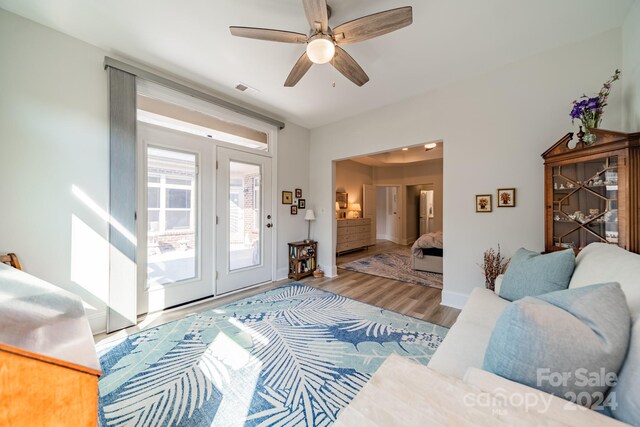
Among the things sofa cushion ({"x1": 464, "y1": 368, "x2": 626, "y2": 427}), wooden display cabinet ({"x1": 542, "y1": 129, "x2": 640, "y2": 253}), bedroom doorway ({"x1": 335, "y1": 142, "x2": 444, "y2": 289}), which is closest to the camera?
sofa cushion ({"x1": 464, "y1": 368, "x2": 626, "y2": 427})

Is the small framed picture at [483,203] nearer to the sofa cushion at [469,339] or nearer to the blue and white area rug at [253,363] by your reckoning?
the sofa cushion at [469,339]

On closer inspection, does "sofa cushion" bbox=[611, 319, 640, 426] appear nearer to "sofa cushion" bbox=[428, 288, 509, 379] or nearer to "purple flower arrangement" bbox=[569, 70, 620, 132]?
"sofa cushion" bbox=[428, 288, 509, 379]

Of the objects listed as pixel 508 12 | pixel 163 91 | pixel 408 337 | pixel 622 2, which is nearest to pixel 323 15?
pixel 508 12

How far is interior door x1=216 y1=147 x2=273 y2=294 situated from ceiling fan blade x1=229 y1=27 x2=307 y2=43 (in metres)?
1.72

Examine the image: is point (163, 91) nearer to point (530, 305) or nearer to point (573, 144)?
point (530, 305)

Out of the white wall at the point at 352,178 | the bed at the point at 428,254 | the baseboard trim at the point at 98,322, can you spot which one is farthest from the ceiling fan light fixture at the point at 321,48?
the white wall at the point at 352,178

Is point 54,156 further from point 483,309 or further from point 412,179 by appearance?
point 412,179

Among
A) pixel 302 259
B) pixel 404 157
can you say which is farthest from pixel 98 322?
pixel 404 157

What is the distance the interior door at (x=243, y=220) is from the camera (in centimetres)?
Answer: 321

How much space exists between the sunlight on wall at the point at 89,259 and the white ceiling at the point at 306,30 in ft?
5.81

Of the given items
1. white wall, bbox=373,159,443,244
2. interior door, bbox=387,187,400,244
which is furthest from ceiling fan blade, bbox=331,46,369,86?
interior door, bbox=387,187,400,244

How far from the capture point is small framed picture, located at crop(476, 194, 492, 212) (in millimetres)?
2641

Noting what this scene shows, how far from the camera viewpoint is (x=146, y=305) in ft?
8.44

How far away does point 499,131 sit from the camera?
2564 mm
